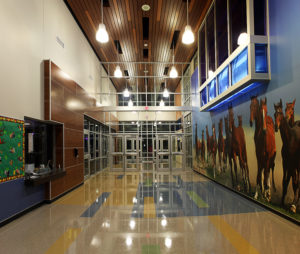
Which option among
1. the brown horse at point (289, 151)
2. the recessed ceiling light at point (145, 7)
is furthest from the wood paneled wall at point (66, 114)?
the brown horse at point (289, 151)

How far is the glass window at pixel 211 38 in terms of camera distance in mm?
7483

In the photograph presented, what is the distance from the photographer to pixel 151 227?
13.6 ft

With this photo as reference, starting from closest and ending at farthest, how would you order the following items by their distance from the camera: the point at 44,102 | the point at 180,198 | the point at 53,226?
the point at 53,226 < the point at 44,102 < the point at 180,198

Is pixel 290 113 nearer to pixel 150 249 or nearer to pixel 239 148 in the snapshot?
pixel 239 148

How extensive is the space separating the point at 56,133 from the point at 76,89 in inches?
79.6

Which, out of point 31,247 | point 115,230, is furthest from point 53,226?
point 115,230

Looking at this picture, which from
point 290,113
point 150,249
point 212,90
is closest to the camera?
point 150,249

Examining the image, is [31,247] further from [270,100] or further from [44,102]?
[270,100]

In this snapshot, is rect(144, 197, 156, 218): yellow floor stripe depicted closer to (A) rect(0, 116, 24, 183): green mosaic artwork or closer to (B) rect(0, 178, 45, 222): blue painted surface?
(B) rect(0, 178, 45, 222): blue painted surface

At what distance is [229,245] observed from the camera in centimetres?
336

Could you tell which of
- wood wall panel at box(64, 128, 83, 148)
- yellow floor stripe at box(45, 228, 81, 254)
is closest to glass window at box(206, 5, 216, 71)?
wood wall panel at box(64, 128, 83, 148)

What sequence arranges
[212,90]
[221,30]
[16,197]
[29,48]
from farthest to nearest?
[212,90]
[221,30]
[29,48]
[16,197]

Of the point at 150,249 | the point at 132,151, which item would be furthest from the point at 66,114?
the point at 132,151

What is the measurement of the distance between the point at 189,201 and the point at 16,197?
13.4 ft
